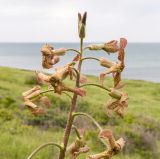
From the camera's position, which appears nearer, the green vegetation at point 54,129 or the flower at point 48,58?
the flower at point 48,58

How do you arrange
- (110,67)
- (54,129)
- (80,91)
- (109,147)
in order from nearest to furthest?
(80,91), (109,147), (110,67), (54,129)

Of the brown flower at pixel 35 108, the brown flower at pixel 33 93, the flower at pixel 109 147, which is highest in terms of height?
the brown flower at pixel 33 93

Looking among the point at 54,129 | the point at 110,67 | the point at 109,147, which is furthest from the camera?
the point at 54,129

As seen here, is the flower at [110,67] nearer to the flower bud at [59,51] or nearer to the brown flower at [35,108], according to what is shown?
the flower bud at [59,51]

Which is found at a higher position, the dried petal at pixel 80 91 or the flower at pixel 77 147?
the dried petal at pixel 80 91

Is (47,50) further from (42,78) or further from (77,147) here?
(77,147)

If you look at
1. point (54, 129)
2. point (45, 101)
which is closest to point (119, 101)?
point (45, 101)

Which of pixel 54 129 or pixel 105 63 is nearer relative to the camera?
pixel 105 63

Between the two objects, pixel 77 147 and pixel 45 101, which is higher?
pixel 45 101

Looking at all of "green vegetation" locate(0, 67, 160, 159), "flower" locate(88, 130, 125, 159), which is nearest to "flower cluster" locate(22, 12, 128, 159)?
"flower" locate(88, 130, 125, 159)

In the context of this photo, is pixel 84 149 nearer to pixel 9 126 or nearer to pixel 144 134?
pixel 9 126
